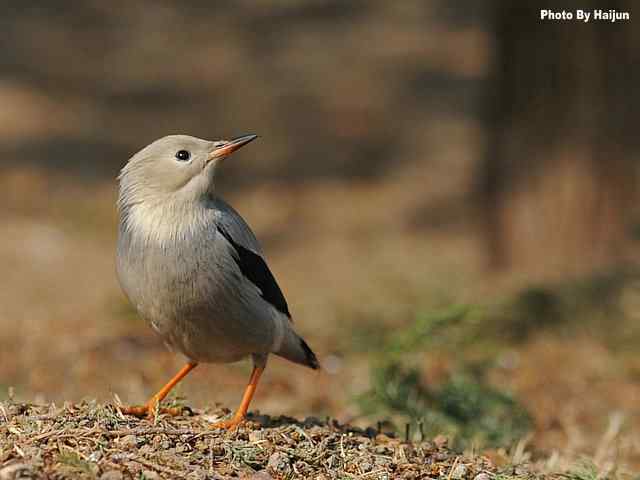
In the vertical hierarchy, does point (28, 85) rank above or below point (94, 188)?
above

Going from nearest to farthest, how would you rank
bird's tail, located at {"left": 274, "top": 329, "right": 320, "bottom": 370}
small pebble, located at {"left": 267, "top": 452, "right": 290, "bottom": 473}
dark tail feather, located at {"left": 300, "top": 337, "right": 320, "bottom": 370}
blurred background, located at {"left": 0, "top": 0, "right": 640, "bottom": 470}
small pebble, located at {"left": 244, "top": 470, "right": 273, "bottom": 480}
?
small pebble, located at {"left": 244, "top": 470, "right": 273, "bottom": 480} → small pebble, located at {"left": 267, "top": 452, "right": 290, "bottom": 473} → bird's tail, located at {"left": 274, "top": 329, "right": 320, "bottom": 370} → dark tail feather, located at {"left": 300, "top": 337, "right": 320, "bottom": 370} → blurred background, located at {"left": 0, "top": 0, "right": 640, "bottom": 470}

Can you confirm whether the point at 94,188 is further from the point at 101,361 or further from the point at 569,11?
the point at 569,11


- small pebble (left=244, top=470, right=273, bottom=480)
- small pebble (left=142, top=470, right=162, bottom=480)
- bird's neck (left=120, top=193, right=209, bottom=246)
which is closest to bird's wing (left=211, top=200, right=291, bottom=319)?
bird's neck (left=120, top=193, right=209, bottom=246)

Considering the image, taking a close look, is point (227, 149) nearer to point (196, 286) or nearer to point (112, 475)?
point (196, 286)

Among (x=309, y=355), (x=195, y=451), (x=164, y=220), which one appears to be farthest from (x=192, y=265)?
(x=309, y=355)

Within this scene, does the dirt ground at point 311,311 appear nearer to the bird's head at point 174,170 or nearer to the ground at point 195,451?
the ground at point 195,451

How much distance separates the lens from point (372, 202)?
1259cm

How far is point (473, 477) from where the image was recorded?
4.28 m

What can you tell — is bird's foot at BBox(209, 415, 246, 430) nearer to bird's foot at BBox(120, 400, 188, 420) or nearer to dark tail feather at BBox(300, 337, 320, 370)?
bird's foot at BBox(120, 400, 188, 420)

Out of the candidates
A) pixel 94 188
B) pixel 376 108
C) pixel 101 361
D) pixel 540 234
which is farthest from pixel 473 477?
pixel 376 108

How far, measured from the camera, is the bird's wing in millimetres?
4723

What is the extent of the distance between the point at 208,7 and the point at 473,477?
14675 mm

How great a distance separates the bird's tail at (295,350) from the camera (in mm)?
5133

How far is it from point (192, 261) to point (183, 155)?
57 cm
